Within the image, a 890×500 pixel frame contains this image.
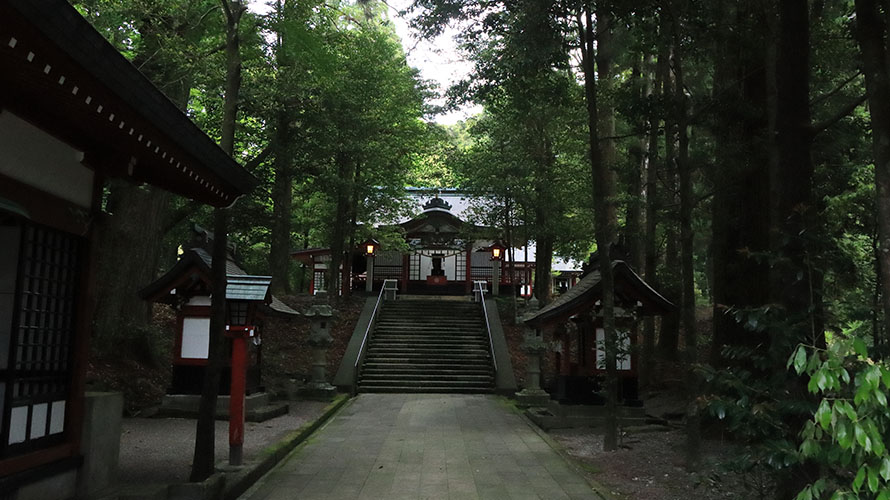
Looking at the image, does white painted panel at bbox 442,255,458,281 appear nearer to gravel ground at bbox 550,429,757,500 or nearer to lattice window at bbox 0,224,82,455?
gravel ground at bbox 550,429,757,500

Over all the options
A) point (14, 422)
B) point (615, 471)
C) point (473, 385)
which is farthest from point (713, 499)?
point (473, 385)

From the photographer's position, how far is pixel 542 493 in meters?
6.09

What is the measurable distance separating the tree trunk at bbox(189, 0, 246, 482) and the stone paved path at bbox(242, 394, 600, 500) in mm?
715

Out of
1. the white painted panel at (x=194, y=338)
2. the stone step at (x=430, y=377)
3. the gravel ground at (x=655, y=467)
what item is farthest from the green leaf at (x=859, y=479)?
the stone step at (x=430, y=377)

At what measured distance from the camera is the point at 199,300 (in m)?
10.8

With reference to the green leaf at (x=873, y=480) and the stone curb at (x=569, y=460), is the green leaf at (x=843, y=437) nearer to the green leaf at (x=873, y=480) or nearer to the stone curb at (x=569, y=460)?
the green leaf at (x=873, y=480)

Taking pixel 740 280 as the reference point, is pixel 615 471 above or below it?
below

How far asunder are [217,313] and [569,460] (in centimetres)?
489

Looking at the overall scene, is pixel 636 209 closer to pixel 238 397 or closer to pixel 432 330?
pixel 432 330

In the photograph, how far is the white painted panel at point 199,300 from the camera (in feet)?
35.3

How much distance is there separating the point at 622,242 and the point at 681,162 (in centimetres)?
454

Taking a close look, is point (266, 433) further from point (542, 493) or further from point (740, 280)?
point (740, 280)

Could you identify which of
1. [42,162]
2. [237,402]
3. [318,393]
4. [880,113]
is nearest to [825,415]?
[880,113]

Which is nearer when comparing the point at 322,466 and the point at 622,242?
the point at 322,466
